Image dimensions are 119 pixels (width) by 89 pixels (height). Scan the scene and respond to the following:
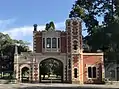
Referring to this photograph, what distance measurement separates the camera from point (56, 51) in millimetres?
57875

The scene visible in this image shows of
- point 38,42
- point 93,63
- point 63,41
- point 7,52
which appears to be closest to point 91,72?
point 93,63

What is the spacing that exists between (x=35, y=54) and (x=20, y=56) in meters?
2.60

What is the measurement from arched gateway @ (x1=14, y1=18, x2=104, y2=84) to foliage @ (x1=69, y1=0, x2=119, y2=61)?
7.59 feet

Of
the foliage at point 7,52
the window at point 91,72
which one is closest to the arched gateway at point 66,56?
the window at point 91,72

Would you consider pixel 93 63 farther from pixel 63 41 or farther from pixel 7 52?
pixel 7 52

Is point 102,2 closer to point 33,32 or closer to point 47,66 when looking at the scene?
point 33,32

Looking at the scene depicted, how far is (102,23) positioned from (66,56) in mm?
12132

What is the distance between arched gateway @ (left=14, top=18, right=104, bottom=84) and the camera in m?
57.6

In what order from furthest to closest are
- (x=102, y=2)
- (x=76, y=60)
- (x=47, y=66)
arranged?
(x=47, y=66), (x=76, y=60), (x=102, y=2)

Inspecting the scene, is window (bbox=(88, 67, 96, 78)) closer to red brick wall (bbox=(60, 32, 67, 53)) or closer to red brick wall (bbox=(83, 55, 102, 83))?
red brick wall (bbox=(83, 55, 102, 83))

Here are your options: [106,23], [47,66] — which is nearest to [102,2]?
[106,23]

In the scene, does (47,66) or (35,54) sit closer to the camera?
(35,54)

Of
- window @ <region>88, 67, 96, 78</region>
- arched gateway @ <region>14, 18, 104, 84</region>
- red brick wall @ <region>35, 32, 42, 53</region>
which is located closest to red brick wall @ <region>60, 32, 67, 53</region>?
arched gateway @ <region>14, 18, 104, 84</region>

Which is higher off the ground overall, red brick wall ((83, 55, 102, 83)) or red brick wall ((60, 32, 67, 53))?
red brick wall ((60, 32, 67, 53))
